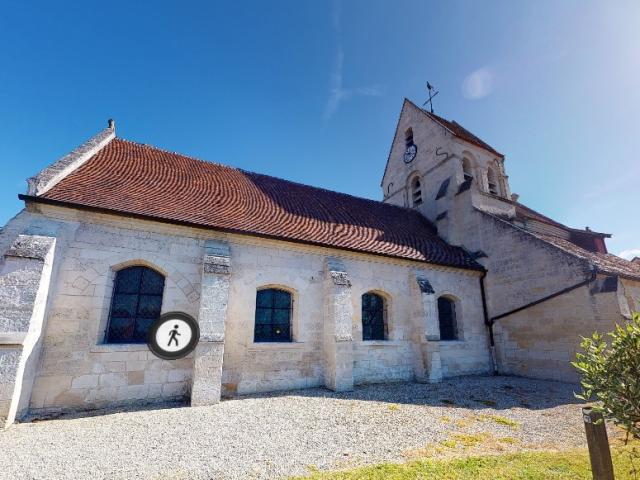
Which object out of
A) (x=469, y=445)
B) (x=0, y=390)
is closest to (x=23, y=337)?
(x=0, y=390)

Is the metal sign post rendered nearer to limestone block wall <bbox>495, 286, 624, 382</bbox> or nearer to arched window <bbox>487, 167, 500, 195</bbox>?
limestone block wall <bbox>495, 286, 624, 382</bbox>

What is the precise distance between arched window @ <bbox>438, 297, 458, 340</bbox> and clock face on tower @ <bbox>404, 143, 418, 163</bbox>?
9137 millimetres

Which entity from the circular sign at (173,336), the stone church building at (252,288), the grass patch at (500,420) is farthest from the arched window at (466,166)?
the circular sign at (173,336)

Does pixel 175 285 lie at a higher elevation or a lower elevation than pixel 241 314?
higher

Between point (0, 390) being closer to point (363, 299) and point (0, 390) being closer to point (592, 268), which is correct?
point (363, 299)

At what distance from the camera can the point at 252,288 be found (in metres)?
8.51

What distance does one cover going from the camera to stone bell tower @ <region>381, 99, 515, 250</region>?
1412 centimetres

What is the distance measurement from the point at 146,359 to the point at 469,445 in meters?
6.86

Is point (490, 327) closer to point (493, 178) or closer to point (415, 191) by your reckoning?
point (415, 191)

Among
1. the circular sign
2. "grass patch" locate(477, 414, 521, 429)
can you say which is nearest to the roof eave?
the circular sign

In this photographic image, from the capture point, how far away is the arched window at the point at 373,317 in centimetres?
1013

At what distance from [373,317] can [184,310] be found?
602cm

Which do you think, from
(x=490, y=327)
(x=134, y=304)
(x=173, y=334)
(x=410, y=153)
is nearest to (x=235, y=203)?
(x=134, y=304)

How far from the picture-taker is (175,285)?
303 inches
